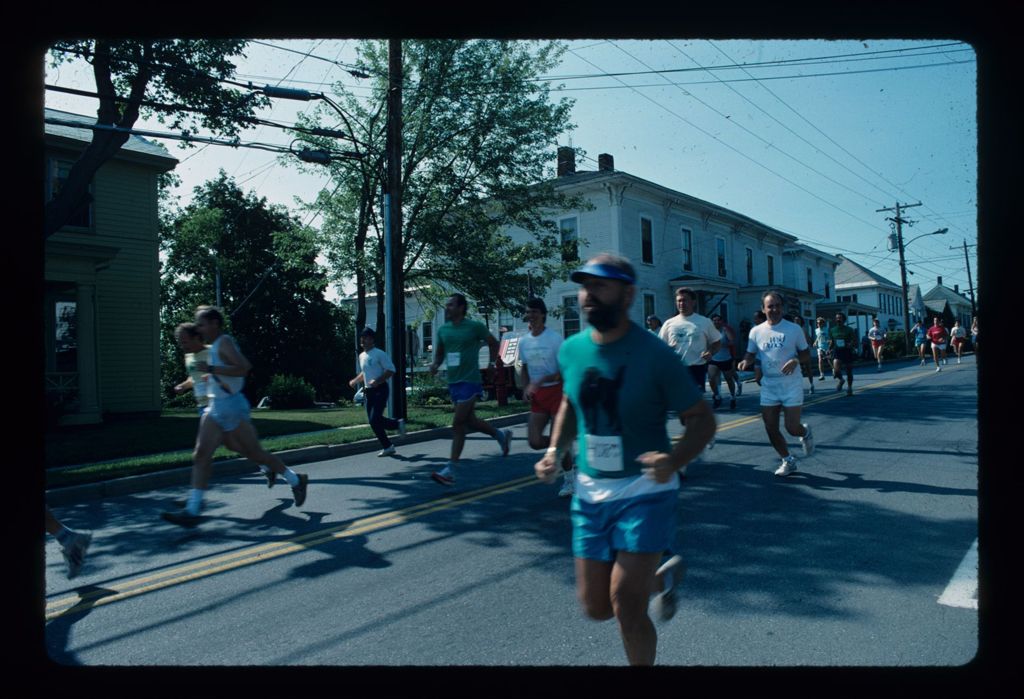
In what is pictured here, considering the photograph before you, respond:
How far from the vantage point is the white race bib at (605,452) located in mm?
2848

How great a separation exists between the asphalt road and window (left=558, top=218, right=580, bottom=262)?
10840 mm

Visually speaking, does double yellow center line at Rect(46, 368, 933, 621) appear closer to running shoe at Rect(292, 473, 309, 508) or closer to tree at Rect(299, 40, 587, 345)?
running shoe at Rect(292, 473, 309, 508)

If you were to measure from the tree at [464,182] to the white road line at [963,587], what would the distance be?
1405cm

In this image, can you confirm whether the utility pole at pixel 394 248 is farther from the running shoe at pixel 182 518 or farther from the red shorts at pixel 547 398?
the running shoe at pixel 182 518

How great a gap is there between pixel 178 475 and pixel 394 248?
6500 millimetres

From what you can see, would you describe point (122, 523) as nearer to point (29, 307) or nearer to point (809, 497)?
point (29, 307)

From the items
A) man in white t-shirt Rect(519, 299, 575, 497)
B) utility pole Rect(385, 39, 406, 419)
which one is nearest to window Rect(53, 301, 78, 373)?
utility pole Rect(385, 39, 406, 419)

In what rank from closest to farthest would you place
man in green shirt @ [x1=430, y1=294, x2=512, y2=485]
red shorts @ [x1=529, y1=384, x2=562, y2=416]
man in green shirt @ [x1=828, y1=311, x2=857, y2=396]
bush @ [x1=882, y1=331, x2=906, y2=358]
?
red shorts @ [x1=529, y1=384, x2=562, y2=416] < man in green shirt @ [x1=430, y1=294, x2=512, y2=485] < man in green shirt @ [x1=828, y1=311, x2=857, y2=396] < bush @ [x1=882, y1=331, x2=906, y2=358]

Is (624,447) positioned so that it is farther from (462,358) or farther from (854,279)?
(854,279)

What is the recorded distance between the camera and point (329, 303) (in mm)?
34219

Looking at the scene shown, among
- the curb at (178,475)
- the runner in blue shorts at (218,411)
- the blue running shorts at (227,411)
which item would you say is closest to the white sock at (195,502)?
the runner in blue shorts at (218,411)

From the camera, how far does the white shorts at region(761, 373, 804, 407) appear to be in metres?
7.64
